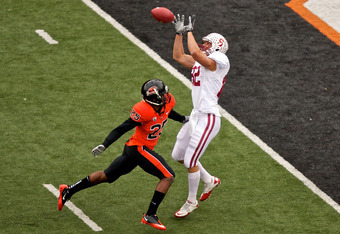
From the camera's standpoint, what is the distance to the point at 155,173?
9.14 m

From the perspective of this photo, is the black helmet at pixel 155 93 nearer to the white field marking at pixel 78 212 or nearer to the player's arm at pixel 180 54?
the player's arm at pixel 180 54

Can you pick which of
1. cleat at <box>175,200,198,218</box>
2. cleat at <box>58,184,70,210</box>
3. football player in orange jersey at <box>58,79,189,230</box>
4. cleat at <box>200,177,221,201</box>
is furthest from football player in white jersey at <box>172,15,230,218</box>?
cleat at <box>58,184,70,210</box>

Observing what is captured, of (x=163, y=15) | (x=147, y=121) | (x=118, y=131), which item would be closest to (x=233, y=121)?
(x=163, y=15)

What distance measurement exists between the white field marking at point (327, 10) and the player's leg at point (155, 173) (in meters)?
6.75

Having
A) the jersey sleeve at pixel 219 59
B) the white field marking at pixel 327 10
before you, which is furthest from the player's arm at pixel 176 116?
the white field marking at pixel 327 10

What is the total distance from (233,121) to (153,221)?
11.2 feet

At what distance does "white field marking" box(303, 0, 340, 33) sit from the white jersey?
5.86m

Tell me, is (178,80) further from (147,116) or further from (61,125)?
(147,116)

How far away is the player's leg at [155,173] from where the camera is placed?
9039mm

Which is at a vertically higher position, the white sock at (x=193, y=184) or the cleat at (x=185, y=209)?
the white sock at (x=193, y=184)

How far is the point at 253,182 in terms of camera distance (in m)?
10.5

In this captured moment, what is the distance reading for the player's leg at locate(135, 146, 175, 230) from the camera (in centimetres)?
904

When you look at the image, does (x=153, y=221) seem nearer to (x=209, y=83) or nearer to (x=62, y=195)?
(x=62, y=195)

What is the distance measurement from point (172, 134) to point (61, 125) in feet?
5.80
